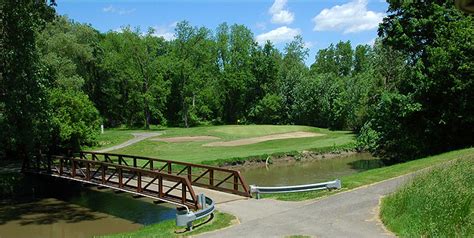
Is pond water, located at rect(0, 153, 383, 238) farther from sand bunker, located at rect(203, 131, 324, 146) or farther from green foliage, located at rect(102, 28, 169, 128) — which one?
green foliage, located at rect(102, 28, 169, 128)

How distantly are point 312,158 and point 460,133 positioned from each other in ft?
46.4

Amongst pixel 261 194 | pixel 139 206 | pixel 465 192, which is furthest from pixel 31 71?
pixel 465 192

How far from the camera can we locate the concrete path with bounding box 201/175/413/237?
11.8 m

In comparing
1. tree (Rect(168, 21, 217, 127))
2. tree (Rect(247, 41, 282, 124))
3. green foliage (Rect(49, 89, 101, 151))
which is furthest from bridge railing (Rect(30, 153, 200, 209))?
tree (Rect(247, 41, 282, 124))

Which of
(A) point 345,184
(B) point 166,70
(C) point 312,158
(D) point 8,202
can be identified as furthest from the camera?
(B) point 166,70

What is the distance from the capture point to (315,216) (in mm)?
13477

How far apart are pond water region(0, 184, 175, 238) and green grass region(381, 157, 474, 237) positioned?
435 inches

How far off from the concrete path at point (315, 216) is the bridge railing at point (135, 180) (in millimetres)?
1889

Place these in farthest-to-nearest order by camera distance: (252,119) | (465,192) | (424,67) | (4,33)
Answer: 1. (252,119)
2. (424,67)
3. (4,33)
4. (465,192)

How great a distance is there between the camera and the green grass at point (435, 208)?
31.0 ft

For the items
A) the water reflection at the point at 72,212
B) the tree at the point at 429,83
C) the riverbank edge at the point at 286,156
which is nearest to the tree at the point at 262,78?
the riverbank edge at the point at 286,156

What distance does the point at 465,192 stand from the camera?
1058 centimetres

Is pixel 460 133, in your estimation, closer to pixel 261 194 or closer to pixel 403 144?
pixel 403 144

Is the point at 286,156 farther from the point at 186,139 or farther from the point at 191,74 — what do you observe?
the point at 191,74
